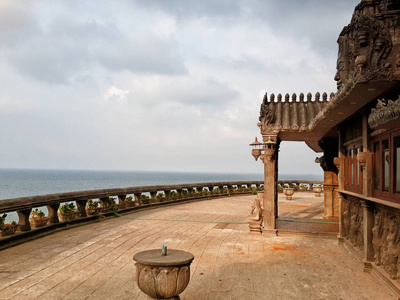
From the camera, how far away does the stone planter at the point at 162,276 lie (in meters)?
5.57

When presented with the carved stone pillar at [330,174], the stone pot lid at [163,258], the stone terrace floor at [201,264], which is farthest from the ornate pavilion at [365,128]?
the stone pot lid at [163,258]

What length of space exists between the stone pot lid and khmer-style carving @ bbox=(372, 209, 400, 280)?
4.38 m

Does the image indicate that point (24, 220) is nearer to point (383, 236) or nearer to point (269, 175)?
point (269, 175)

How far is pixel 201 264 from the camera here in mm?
8750

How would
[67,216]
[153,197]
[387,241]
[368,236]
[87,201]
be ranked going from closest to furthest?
[387,241]
[368,236]
[67,216]
[87,201]
[153,197]

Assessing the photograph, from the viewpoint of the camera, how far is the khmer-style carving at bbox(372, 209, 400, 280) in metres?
A: 7.16

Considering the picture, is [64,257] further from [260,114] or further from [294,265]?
[260,114]

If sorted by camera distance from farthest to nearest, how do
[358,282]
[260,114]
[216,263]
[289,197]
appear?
[289,197]
[260,114]
[216,263]
[358,282]

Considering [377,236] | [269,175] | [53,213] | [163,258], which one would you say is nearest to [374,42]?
[377,236]

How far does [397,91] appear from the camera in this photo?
6906 millimetres

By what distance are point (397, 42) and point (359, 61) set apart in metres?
0.85

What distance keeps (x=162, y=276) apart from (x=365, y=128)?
6501 mm

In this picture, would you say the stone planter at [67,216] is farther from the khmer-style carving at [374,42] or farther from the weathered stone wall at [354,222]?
the khmer-style carving at [374,42]

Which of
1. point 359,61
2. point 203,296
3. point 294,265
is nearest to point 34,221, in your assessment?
point 203,296
